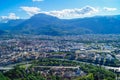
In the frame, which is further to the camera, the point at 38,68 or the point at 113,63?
the point at 113,63

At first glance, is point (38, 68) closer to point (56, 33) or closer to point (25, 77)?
point (25, 77)

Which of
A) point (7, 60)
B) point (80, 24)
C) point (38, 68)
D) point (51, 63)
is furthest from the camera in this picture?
point (80, 24)

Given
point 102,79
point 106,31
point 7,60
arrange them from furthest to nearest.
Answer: point 106,31 < point 7,60 < point 102,79

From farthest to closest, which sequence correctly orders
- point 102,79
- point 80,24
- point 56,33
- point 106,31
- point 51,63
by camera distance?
point 80,24 < point 106,31 < point 56,33 < point 51,63 < point 102,79

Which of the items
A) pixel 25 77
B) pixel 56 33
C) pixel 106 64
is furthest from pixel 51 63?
pixel 56 33

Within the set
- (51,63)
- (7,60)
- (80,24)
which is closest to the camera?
(51,63)

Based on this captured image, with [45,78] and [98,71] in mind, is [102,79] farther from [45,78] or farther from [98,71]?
[45,78]

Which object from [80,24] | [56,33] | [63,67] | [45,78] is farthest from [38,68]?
[80,24]

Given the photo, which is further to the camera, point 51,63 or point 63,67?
point 51,63

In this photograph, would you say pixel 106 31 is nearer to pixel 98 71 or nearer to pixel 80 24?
pixel 80 24
